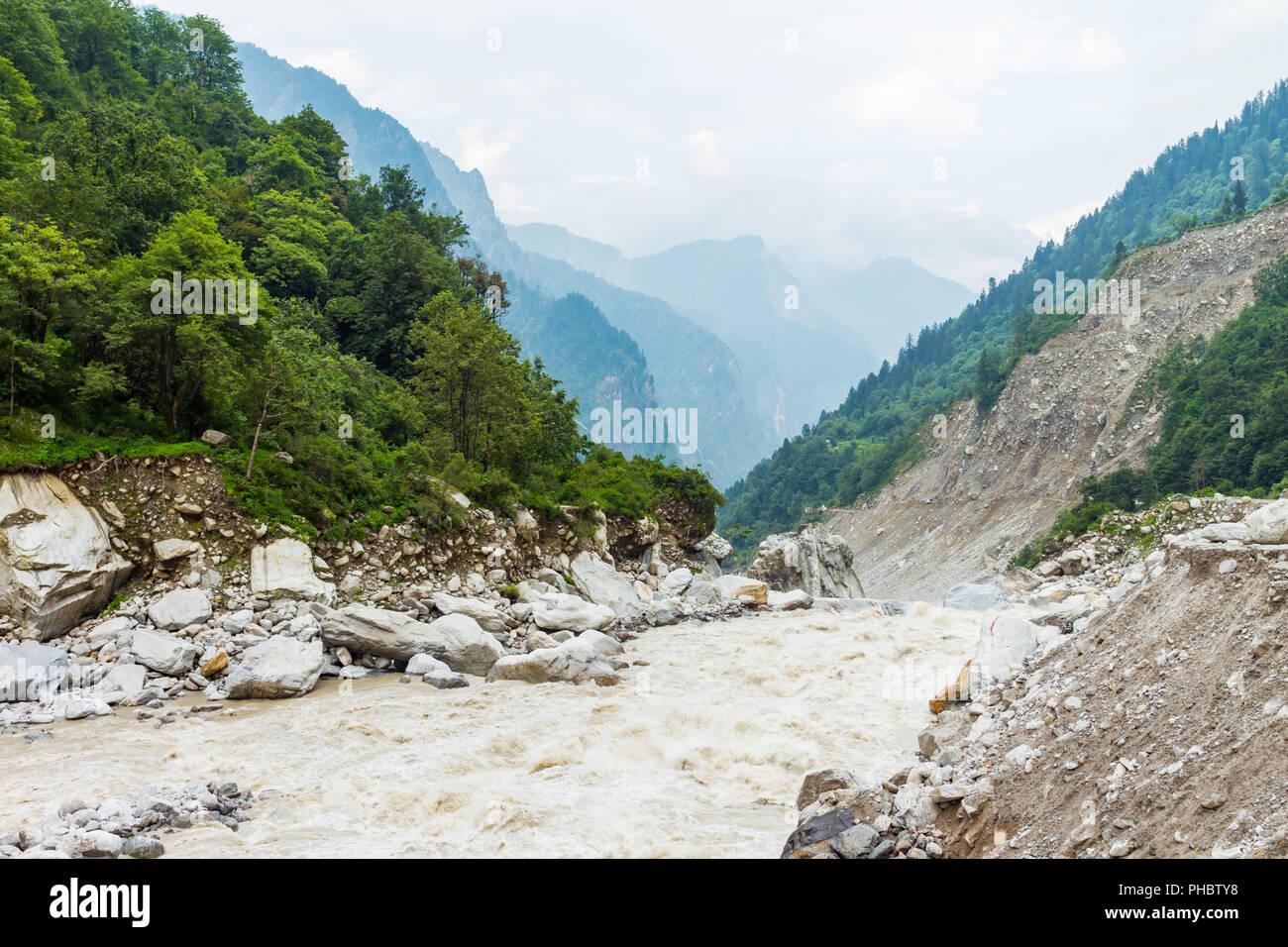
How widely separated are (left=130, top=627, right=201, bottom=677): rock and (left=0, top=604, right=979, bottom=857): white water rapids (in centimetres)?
159

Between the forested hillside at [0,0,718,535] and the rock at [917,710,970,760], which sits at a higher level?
the forested hillside at [0,0,718,535]

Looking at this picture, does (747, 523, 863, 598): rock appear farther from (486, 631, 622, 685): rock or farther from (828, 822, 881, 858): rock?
(828, 822, 881, 858): rock

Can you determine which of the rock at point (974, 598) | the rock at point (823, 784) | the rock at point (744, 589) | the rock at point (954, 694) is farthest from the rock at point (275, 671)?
the rock at point (974, 598)

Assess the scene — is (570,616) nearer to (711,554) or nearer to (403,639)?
(403,639)

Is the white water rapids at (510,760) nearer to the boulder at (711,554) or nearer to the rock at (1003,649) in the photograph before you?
the rock at (1003,649)

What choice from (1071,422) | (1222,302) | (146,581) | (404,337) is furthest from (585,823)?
(1222,302)

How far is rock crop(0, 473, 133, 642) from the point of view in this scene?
14.8 metres

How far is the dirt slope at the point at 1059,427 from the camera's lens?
194ft

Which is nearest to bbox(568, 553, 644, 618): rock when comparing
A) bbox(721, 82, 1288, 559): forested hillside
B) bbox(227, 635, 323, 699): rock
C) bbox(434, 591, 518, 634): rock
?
bbox(434, 591, 518, 634): rock

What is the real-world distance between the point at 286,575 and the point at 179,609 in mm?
2622

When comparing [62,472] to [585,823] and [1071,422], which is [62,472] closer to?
[585,823]

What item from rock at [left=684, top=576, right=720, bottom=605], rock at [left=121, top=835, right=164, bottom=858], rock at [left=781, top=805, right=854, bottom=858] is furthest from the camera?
rock at [left=684, top=576, right=720, bottom=605]

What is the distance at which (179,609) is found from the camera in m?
16.5

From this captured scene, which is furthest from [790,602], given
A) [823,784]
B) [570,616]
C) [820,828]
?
[820,828]
